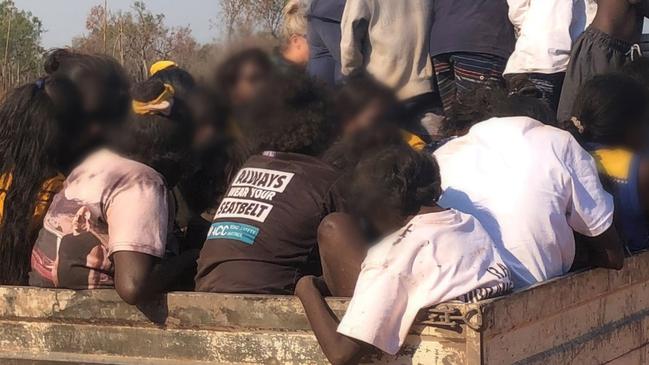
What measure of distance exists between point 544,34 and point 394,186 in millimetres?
2469

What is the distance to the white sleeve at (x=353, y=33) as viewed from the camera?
4.65 metres

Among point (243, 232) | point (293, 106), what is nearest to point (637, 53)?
point (293, 106)

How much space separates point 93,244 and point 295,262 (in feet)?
1.77

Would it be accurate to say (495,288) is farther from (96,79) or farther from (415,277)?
(96,79)

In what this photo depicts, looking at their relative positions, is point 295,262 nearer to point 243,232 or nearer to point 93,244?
point 243,232

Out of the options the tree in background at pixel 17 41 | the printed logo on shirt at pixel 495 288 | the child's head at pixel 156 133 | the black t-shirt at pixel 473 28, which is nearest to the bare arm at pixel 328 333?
the printed logo on shirt at pixel 495 288

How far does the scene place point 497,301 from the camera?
2156mm

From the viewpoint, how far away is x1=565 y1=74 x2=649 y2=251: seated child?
323 centimetres

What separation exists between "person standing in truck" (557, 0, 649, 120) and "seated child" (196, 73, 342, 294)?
1823mm

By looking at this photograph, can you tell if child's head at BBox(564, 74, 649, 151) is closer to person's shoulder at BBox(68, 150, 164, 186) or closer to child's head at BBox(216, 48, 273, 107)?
child's head at BBox(216, 48, 273, 107)

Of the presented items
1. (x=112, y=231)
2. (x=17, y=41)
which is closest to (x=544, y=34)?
(x=112, y=231)

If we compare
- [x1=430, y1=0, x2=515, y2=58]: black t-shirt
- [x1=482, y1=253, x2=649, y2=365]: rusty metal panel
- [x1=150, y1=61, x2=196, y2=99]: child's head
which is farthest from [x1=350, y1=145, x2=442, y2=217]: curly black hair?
[x1=430, y1=0, x2=515, y2=58]: black t-shirt

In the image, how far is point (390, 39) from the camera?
4672 mm

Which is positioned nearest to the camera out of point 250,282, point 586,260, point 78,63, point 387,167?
point 387,167
